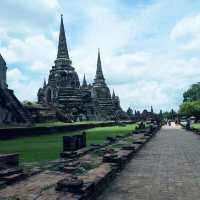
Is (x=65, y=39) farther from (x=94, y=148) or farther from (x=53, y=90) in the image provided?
(x=94, y=148)

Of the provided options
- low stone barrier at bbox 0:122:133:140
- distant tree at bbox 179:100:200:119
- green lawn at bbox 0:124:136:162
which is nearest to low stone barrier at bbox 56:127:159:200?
green lawn at bbox 0:124:136:162

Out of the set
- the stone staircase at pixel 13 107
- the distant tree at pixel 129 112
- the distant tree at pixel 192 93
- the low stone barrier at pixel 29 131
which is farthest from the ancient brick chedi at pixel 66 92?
the stone staircase at pixel 13 107

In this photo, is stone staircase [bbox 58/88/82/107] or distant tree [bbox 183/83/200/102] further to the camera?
distant tree [bbox 183/83/200/102]

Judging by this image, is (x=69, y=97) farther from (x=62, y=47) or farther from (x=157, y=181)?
(x=157, y=181)

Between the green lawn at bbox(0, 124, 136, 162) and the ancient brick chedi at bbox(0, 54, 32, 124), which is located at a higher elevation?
the ancient brick chedi at bbox(0, 54, 32, 124)

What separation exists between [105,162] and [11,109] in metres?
21.2

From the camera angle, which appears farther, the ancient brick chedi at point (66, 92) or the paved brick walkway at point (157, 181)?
the ancient brick chedi at point (66, 92)

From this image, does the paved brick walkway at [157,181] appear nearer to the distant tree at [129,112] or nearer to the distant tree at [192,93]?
the distant tree at [192,93]

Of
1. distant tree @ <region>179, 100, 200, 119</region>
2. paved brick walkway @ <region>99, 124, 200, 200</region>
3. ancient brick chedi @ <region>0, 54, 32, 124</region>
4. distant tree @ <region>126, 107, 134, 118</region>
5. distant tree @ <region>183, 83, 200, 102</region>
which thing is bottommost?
paved brick walkway @ <region>99, 124, 200, 200</region>

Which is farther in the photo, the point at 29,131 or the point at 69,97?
the point at 69,97

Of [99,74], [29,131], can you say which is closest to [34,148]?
[29,131]

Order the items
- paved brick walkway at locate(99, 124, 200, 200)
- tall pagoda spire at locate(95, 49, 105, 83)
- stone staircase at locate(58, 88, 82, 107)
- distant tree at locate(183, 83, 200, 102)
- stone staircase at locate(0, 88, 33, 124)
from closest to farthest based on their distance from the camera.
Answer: paved brick walkway at locate(99, 124, 200, 200) → stone staircase at locate(0, 88, 33, 124) → stone staircase at locate(58, 88, 82, 107) → distant tree at locate(183, 83, 200, 102) → tall pagoda spire at locate(95, 49, 105, 83)

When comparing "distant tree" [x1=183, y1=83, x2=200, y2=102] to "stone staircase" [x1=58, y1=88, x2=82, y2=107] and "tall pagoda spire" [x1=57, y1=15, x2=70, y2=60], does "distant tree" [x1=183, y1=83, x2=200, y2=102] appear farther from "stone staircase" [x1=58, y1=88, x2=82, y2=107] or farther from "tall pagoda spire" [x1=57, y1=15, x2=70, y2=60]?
"tall pagoda spire" [x1=57, y1=15, x2=70, y2=60]

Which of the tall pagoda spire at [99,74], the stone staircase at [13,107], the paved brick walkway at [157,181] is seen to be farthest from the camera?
the tall pagoda spire at [99,74]
